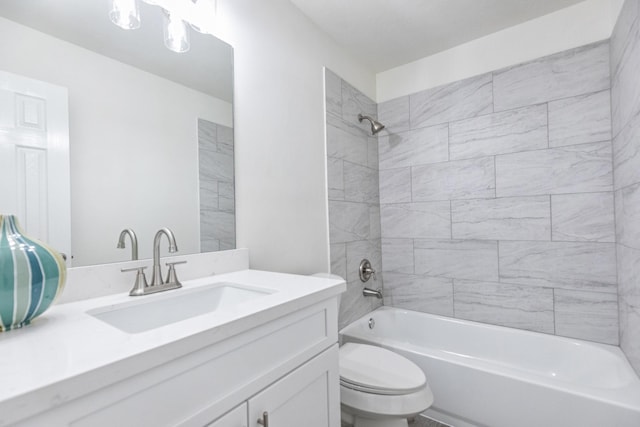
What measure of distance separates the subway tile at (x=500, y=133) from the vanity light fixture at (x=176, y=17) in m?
1.79

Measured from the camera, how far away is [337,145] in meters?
2.08

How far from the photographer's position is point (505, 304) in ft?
6.70

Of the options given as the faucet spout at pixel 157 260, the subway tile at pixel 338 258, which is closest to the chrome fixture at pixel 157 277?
the faucet spout at pixel 157 260

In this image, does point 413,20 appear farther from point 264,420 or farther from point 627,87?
point 264,420

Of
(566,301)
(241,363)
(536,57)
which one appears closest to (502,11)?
(536,57)

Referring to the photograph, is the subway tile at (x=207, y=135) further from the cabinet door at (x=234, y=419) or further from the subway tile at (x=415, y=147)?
the subway tile at (x=415, y=147)

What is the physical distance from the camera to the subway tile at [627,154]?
1311mm

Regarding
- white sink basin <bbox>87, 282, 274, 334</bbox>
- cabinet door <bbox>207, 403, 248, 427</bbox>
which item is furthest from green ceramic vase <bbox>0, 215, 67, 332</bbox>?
cabinet door <bbox>207, 403, 248, 427</bbox>

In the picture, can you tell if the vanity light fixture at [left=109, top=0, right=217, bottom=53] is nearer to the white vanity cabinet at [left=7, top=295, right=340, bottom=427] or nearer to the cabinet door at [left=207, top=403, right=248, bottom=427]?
the white vanity cabinet at [left=7, top=295, right=340, bottom=427]

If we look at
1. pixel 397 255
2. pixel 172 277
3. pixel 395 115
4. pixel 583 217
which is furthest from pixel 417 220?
pixel 172 277

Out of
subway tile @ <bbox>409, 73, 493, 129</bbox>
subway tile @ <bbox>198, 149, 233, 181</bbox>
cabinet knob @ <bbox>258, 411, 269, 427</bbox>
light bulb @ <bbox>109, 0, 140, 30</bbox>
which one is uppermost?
subway tile @ <bbox>409, 73, 493, 129</bbox>

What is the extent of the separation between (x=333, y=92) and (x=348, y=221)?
0.90m

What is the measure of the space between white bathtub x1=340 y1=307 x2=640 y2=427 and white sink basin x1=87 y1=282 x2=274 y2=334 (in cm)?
111

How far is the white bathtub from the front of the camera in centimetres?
128
